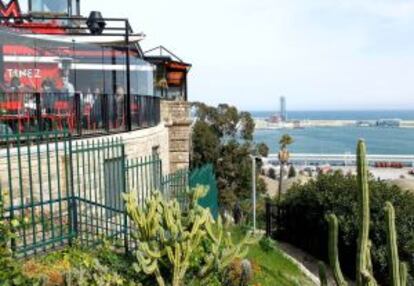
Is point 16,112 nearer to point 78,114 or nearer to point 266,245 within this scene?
point 78,114

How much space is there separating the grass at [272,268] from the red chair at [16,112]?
519 centimetres

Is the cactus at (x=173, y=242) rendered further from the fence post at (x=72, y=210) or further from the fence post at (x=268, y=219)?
the fence post at (x=268, y=219)

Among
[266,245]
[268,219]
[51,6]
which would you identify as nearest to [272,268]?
[266,245]

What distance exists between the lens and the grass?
10.5 m

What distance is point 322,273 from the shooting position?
6301 mm

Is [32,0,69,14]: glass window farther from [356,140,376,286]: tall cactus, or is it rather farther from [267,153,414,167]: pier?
[267,153,414,167]: pier

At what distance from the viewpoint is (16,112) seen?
9953mm

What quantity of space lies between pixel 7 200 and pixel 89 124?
4664mm

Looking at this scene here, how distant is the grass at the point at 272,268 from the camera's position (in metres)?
10.5

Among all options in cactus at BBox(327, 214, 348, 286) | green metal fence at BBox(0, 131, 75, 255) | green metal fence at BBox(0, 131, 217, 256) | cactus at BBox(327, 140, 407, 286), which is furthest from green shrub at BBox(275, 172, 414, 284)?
green metal fence at BBox(0, 131, 75, 255)

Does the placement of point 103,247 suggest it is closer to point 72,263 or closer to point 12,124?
point 72,263

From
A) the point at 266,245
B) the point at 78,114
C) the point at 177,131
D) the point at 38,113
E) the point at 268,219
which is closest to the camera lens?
the point at 38,113

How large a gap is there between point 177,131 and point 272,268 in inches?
306

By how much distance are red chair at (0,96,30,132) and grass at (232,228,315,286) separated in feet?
17.0
